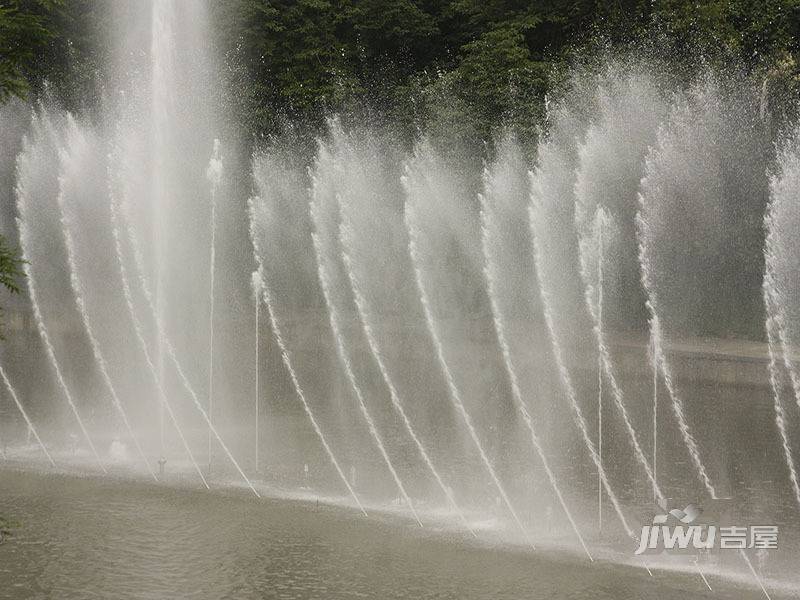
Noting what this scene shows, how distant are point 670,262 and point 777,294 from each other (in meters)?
3.50

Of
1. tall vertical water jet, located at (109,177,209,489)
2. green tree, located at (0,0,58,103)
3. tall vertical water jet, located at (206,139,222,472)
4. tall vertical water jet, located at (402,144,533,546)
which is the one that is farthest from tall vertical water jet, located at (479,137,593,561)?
green tree, located at (0,0,58,103)

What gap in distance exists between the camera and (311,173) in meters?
43.2

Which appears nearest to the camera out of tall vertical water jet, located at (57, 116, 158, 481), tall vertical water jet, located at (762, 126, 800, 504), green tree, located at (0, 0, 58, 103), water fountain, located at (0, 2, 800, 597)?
green tree, located at (0, 0, 58, 103)

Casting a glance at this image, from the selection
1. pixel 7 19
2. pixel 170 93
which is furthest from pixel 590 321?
pixel 7 19

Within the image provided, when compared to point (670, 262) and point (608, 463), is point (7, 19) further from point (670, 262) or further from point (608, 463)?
point (670, 262)

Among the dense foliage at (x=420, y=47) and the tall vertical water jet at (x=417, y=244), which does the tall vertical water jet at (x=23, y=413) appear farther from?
the tall vertical water jet at (x=417, y=244)

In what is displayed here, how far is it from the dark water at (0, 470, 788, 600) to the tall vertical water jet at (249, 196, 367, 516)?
2468 millimetres

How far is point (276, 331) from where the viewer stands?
40781 mm

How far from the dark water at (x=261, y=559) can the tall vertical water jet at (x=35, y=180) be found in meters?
16.9

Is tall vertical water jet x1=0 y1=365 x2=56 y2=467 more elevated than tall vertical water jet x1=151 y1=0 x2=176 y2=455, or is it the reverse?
tall vertical water jet x1=151 y1=0 x2=176 y2=455

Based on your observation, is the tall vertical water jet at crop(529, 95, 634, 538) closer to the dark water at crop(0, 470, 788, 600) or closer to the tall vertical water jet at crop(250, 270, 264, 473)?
the tall vertical water jet at crop(250, 270, 264, 473)

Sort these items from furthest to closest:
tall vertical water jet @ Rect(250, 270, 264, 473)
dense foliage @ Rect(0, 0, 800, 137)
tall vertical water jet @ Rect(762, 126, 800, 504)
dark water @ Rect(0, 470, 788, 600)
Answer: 1. dense foliage @ Rect(0, 0, 800, 137)
2. tall vertical water jet @ Rect(762, 126, 800, 504)
3. tall vertical water jet @ Rect(250, 270, 264, 473)
4. dark water @ Rect(0, 470, 788, 600)

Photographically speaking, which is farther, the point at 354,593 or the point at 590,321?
the point at 590,321

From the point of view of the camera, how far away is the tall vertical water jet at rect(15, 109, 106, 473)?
39.7 metres
